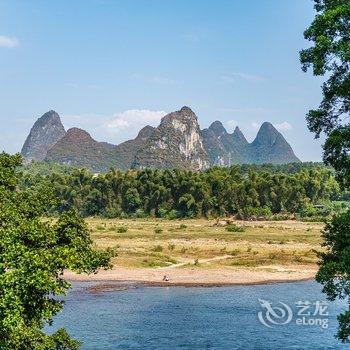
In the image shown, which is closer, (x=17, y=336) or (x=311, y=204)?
(x=17, y=336)

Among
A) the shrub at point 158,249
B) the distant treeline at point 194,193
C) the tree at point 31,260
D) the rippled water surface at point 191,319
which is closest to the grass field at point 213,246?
the shrub at point 158,249

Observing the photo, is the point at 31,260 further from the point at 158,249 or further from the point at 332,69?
the point at 158,249

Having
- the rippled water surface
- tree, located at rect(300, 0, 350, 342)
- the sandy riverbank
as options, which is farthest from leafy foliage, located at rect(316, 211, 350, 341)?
the sandy riverbank

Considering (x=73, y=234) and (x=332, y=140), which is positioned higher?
(x=332, y=140)

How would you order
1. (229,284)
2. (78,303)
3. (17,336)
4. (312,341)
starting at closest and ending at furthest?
(17,336) < (312,341) < (78,303) < (229,284)

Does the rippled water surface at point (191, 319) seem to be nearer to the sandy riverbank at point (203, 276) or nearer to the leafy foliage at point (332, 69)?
the sandy riverbank at point (203, 276)

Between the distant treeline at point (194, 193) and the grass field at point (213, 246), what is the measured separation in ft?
84.3

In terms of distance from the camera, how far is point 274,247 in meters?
88.1

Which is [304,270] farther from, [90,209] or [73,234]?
[90,209]

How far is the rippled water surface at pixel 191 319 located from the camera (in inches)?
1486

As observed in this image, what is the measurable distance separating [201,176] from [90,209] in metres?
39.0

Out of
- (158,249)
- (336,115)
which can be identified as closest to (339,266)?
(336,115)

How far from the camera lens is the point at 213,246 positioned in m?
90.4

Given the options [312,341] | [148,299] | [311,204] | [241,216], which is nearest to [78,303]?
[148,299]
